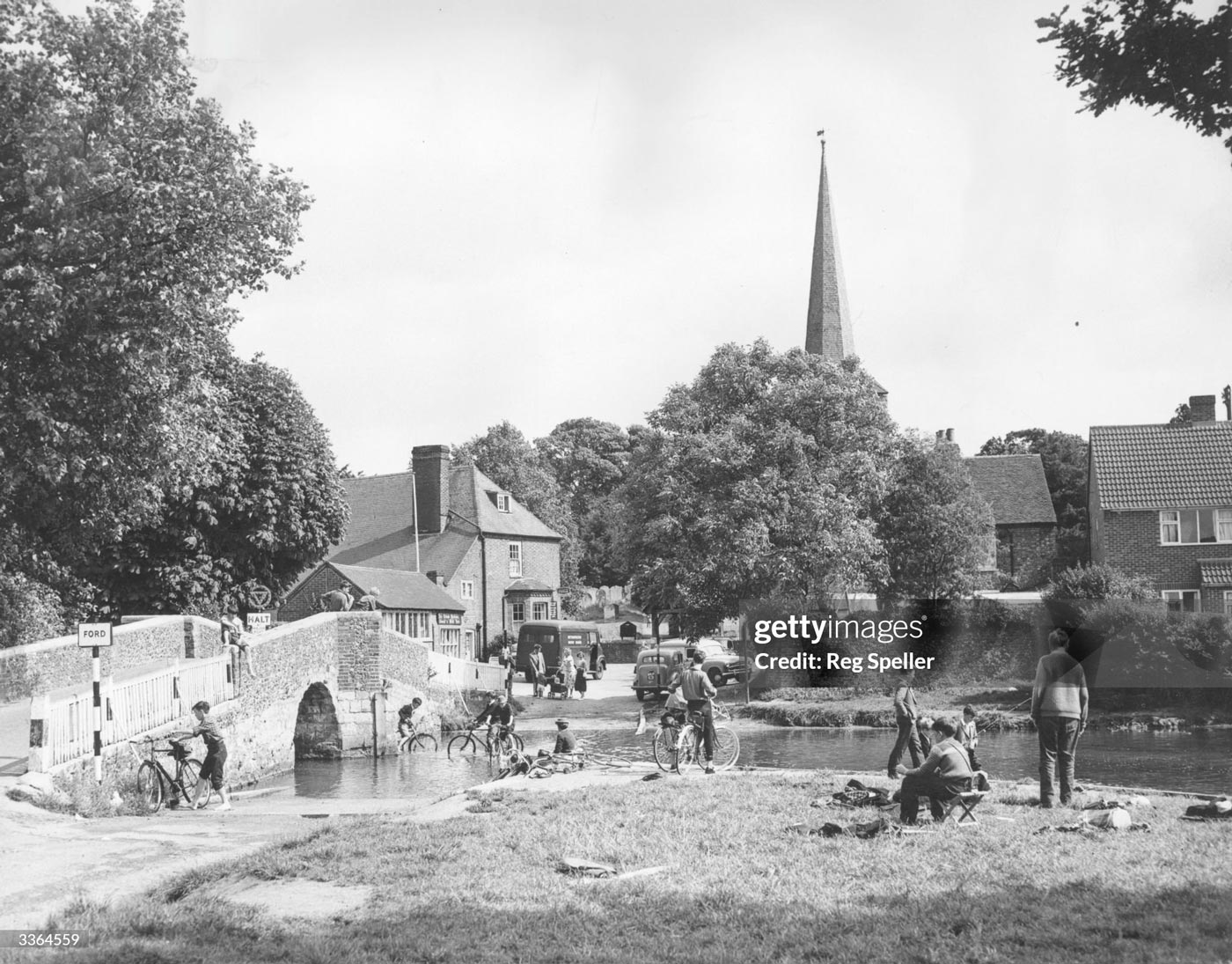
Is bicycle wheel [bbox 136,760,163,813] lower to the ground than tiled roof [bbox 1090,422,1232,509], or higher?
lower

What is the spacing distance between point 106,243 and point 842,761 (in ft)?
56.9

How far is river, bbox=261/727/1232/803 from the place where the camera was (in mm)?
23453

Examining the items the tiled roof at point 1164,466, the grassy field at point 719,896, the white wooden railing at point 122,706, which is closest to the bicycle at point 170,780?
the white wooden railing at point 122,706

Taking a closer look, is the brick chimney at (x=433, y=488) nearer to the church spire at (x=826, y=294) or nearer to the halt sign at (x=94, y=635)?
the church spire at (x=826, y=294)

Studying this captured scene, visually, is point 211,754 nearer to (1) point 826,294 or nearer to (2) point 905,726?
(2) point 905,726

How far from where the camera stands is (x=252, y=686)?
28.5 m

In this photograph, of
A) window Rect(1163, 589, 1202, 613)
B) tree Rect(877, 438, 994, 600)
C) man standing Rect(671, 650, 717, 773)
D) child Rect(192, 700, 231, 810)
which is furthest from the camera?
tree Rect(877, 438, 994, 600)

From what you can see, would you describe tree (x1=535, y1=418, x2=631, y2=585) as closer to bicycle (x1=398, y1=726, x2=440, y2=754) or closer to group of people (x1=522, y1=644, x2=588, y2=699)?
group of people (x1=522, y1=644, x2=588, y2=699)

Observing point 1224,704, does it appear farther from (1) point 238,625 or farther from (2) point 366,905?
(2) point 366,905

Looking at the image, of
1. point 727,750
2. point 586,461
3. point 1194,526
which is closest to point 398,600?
point 1194,526

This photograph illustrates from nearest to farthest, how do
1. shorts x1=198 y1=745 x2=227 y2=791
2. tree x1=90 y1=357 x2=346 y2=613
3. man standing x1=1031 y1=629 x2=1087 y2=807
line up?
man standing x1=1031 y1=629 x2=1087 y2=807, shorts x1=198 y1=745 x2=227 y2=791, tree x1=90 y1=357 x2=346 y2=613

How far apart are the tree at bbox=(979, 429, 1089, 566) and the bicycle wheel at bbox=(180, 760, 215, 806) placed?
209 ft

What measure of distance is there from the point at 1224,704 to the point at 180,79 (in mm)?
29365

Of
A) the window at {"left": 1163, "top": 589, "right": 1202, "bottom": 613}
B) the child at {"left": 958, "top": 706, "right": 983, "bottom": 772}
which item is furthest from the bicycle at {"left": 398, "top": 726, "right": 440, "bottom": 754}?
the window at {"left": 1163, "top": 589, "right": 1202, "bottom": 613}
